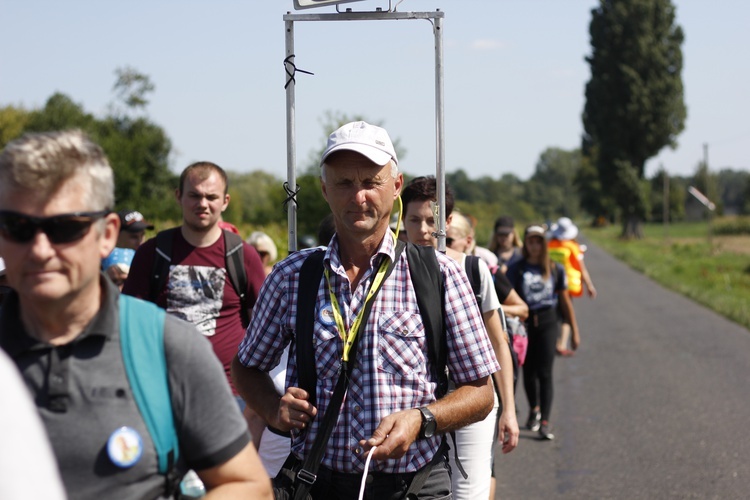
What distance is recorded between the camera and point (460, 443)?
473 centimetres

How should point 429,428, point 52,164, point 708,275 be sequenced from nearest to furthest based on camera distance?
1. point 52,164
2. point 429,428
3. point 708,275

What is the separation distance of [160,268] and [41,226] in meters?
3.65

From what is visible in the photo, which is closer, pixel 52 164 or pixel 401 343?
pixel 52 164

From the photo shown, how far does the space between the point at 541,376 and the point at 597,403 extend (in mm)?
1572

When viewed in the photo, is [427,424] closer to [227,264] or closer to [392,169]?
[392,169]

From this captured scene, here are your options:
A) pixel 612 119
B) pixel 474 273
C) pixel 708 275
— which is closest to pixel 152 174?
pixel 612 119

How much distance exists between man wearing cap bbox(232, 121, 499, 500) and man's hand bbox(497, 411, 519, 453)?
1.31 meters

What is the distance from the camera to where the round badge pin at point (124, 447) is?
6.70 feet

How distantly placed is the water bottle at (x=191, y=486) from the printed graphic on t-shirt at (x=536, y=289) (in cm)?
758

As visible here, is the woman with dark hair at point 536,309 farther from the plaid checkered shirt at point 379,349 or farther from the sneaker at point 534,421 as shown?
Answer: the plaid checkered shirt at point 379,349

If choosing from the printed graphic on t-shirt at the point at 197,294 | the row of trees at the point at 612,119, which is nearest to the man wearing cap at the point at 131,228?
the printed graphic on t-shirt at the point at 197,294

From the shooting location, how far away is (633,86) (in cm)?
7400

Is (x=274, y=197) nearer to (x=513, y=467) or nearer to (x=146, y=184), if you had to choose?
(x=146, y=184)

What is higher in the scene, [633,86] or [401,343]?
[633,86]
